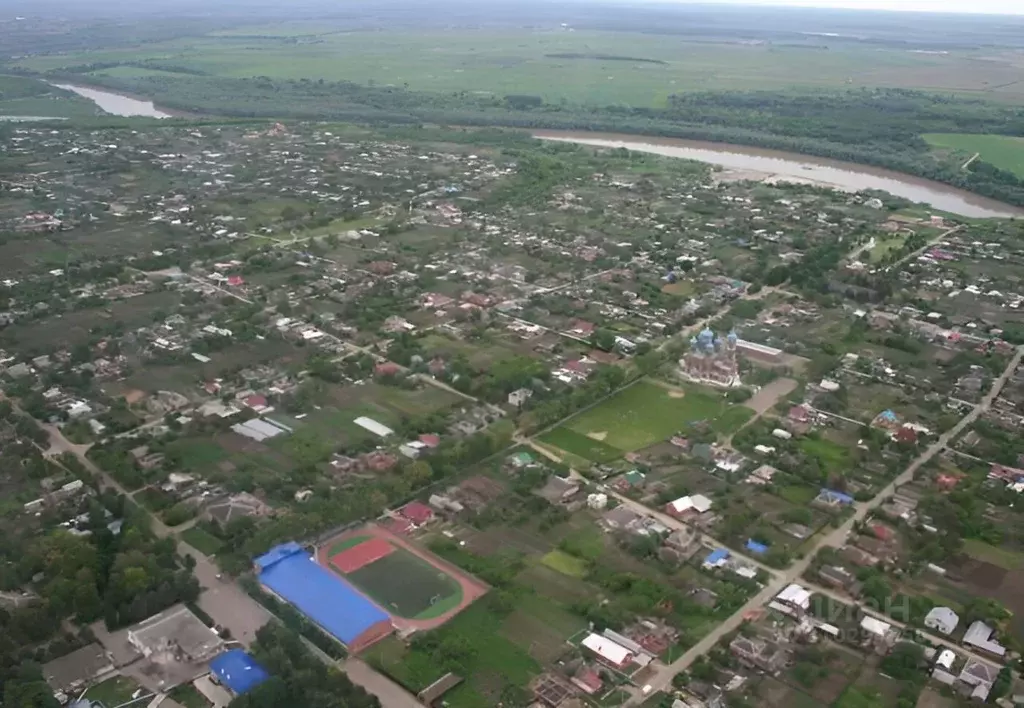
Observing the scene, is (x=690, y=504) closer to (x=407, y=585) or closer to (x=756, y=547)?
(x=756, y=547)

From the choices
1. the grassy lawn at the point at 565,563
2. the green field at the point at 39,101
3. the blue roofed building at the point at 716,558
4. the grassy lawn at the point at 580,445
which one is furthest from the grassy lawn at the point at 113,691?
the green field at the point at 39,101

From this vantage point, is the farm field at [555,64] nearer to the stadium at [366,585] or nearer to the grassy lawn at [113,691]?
the stadium at [366,585]

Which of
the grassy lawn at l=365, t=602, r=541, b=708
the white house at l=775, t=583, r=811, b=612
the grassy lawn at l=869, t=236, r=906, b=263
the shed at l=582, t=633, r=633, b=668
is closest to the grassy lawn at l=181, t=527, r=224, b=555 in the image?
the grassy lawn at l=365, t=602, r=541, b=708

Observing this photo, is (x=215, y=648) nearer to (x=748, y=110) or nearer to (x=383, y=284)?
(x=383, y=284)

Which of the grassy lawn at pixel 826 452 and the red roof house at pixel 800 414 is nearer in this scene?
the grassy lawn at pixel 826 452

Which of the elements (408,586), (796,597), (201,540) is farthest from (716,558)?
(201,540)

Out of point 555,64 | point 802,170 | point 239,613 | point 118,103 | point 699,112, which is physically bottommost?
point 239,613

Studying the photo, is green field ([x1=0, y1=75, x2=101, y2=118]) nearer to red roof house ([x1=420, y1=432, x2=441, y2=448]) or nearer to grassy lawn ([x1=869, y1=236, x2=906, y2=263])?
grassy lawn ([x1=869, y1=236, x2=906, y2=263])
